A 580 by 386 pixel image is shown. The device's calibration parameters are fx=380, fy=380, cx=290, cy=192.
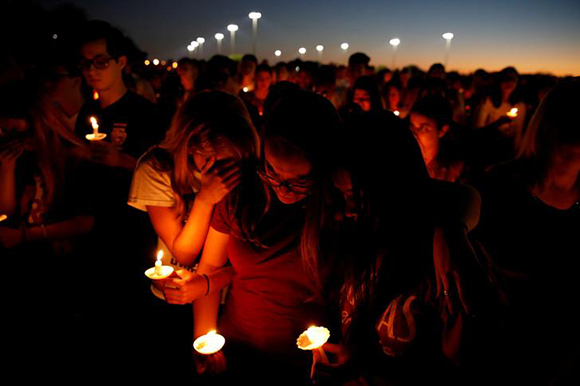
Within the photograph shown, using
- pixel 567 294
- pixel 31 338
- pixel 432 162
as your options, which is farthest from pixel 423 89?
pixel 31 338

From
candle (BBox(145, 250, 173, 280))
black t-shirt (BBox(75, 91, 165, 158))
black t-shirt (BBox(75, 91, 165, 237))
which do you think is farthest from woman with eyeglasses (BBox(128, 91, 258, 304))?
black t-shirt (BBox(75, 91, 165, 158))

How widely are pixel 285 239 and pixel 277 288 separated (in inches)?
10.4

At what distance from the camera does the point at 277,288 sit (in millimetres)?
2035

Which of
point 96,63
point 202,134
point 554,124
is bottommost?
point 202,134

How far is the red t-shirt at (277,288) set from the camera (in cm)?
202

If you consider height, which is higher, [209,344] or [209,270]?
[209,270]

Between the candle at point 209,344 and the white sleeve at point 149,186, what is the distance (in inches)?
42.9

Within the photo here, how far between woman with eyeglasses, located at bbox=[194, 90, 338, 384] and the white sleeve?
69cm

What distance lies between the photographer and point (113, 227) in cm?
320

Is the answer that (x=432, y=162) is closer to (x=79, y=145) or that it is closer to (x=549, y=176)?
(x=549, y=176)

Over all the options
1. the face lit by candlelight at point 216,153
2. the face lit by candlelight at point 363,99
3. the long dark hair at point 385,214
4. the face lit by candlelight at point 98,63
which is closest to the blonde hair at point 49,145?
the face lit by candlelight at point 98,63

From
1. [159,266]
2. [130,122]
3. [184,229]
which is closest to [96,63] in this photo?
[130,122]

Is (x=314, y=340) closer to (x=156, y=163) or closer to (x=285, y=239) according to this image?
(x=285, y=239)

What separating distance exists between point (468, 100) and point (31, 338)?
10560mm
